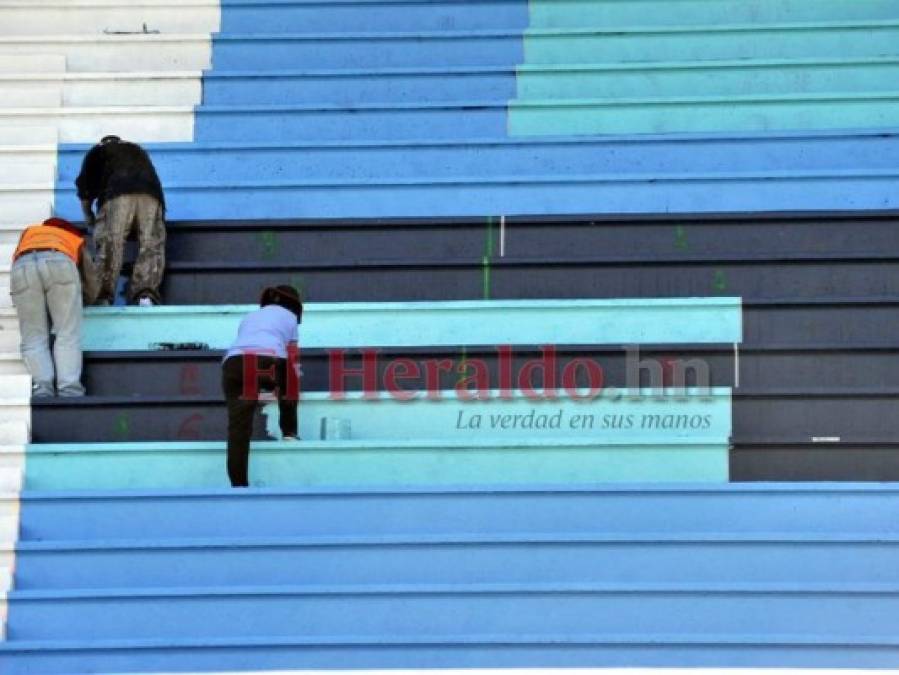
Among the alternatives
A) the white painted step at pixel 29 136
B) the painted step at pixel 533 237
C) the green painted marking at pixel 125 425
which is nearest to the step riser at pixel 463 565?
the green painted marking at pixel 125 425

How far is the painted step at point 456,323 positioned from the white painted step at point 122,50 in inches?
84.4

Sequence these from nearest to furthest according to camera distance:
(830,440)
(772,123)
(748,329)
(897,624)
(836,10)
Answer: (897,624) → (830,440) → (748,329) → (772,123) → (836,10)

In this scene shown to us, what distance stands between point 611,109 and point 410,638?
3.56 m

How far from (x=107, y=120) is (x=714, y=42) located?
310 cm

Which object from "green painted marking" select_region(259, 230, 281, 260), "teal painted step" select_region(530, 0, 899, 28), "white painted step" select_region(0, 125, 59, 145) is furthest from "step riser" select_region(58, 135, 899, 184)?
"teal painted step" select_region(530, 0, 899, 28)

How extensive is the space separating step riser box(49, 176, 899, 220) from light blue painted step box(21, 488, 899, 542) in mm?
1904

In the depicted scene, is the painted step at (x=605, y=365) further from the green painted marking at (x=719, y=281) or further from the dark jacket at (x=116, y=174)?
the dark jacket at (x=116, y=174)

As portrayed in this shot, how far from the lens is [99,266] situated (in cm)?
863

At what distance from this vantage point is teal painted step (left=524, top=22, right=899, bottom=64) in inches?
394

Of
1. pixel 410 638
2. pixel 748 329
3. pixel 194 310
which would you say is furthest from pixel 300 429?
pixel 748 329

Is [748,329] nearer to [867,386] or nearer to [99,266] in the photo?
[867,386]

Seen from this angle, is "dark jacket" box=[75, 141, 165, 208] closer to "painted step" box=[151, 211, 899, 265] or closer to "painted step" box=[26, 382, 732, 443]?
"painted step" box=[151, 211, 899, 265]

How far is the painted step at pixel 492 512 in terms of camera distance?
24.4 ft

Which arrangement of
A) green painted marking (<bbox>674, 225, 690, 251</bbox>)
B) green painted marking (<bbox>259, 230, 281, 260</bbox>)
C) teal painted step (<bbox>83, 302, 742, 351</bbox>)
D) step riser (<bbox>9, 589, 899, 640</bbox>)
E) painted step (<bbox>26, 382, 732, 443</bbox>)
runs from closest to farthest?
step riser (<bbox>9, 589, 899, 640</bbox>) < painted step (<bbox>26, 382, 732, 443</bbox>) < teal painted step (<bbox>83, 302, 742, 351</bbox>) < green painted marking (<bbox>674, 225, 690, 251</bbox>) < green painted marking (<bbox>259, 230, 281, 260</bbox>)
